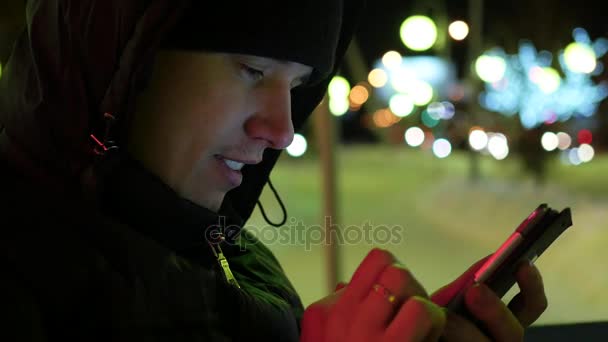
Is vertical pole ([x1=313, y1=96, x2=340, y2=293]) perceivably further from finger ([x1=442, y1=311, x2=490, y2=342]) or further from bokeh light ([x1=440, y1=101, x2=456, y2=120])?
bokeh light ([x1=440, y1=101, x2=456, y2=120])

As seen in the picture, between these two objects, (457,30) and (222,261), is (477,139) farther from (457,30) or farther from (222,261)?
(222,261)

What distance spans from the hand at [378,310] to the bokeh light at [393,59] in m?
3.44

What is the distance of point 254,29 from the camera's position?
2.58 feet

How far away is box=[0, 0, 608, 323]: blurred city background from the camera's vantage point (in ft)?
10.3

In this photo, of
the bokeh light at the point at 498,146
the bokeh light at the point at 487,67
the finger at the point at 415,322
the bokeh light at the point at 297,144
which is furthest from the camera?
the bokeh light at the point at 498,146

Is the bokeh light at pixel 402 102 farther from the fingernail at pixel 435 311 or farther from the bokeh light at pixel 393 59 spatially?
the fingernail at pixel 435 311

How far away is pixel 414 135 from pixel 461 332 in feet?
26.8

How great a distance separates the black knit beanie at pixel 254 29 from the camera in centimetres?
78

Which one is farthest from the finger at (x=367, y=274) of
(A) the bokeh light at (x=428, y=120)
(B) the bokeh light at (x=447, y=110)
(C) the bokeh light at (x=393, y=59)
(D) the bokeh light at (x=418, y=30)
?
(A) the bokeh light at (x=428, y=120)

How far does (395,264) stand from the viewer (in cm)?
67

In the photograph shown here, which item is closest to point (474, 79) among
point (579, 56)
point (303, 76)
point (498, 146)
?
point (579, 56)

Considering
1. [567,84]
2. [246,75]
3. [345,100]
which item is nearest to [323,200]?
[345,100]

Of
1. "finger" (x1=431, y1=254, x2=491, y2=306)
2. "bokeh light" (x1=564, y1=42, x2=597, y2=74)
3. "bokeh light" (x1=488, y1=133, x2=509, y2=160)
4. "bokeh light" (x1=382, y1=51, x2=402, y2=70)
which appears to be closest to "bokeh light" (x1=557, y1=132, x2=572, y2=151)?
"bokeh light" (x1=488, y1=133, x2=509, y2=160)

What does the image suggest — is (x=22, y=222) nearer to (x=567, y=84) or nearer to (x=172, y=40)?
(x=172, y=40)
